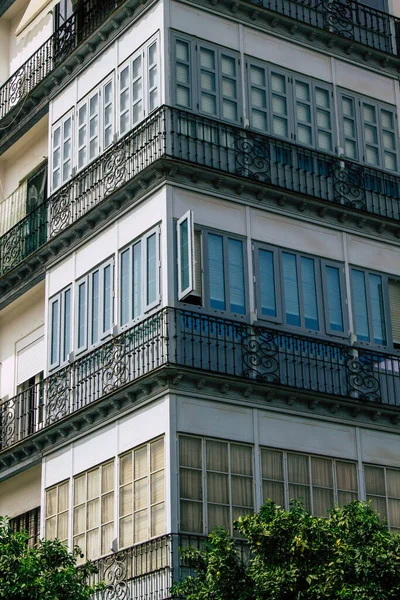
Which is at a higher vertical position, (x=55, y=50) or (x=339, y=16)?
(x=55, y=50)

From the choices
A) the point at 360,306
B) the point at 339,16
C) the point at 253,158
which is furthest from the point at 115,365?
the point at 339,16

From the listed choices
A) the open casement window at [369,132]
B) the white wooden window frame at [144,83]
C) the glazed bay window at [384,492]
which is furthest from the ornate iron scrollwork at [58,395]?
the open casement window at [369,132]

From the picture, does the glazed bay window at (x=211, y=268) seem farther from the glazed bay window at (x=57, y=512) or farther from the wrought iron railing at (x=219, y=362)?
the glazed bay window at (x=57, y=512)

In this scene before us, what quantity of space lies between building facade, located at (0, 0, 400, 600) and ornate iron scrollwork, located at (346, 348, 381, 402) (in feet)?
0.13

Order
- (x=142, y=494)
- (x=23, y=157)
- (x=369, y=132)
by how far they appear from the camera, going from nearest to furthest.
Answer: (x=142, y=494) < (x=369, y=132) < (x=23, y=157)

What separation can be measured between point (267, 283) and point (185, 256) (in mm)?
2044

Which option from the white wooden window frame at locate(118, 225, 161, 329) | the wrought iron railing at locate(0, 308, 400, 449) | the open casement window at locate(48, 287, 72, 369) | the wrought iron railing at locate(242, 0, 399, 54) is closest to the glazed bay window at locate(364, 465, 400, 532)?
the wrought iron railing at locate(0, 308, 400, 449)

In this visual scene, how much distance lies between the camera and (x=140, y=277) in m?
25.0

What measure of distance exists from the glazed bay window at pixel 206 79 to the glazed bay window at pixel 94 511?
6931 millimetres

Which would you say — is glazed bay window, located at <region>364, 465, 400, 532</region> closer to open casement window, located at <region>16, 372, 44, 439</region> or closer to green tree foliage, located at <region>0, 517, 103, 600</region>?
green tree foliage, located at <region>0, 517, 103, 600</region>

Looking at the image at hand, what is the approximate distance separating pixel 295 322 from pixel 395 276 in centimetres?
303

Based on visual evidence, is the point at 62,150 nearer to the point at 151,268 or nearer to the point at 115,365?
the point at 151,268

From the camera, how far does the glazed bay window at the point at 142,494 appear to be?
23.0 meters

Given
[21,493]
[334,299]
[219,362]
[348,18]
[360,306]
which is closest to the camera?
[219,362]
